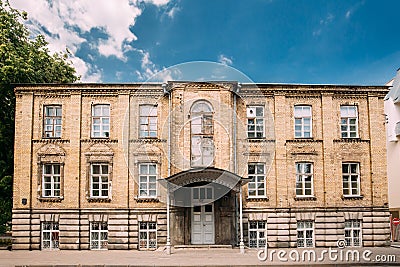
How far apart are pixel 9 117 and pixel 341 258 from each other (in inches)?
825

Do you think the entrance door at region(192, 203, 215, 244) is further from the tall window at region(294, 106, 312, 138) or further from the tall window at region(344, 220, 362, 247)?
the tall window at region(344, 220, 362, 247)

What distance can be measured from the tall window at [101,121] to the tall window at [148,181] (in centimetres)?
287

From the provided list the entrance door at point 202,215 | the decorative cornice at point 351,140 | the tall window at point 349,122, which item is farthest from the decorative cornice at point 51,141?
the tall window at point 349,122

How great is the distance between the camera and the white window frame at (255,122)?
2545 cm

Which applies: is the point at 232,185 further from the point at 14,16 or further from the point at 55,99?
the point at 14,16

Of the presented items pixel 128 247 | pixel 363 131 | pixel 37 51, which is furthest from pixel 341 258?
pixel 37 51

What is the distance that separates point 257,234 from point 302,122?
6.75 metres

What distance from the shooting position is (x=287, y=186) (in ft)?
82.0

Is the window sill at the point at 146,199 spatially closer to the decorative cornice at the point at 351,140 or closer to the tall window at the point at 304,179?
the tall window at the point at 304,179

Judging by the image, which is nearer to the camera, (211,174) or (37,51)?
(211,174)

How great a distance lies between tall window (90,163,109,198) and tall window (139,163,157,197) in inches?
73.3

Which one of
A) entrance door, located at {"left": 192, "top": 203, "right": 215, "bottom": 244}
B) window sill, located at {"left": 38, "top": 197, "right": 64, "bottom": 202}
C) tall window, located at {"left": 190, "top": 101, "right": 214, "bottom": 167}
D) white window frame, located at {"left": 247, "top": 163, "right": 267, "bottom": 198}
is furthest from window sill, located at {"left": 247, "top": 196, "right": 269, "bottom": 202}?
window sill, located at {"left": 38, "top": 197, "right": 64, "bottom": 202}

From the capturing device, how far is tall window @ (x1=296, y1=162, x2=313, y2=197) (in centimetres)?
2514

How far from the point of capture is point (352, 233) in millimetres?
24891
